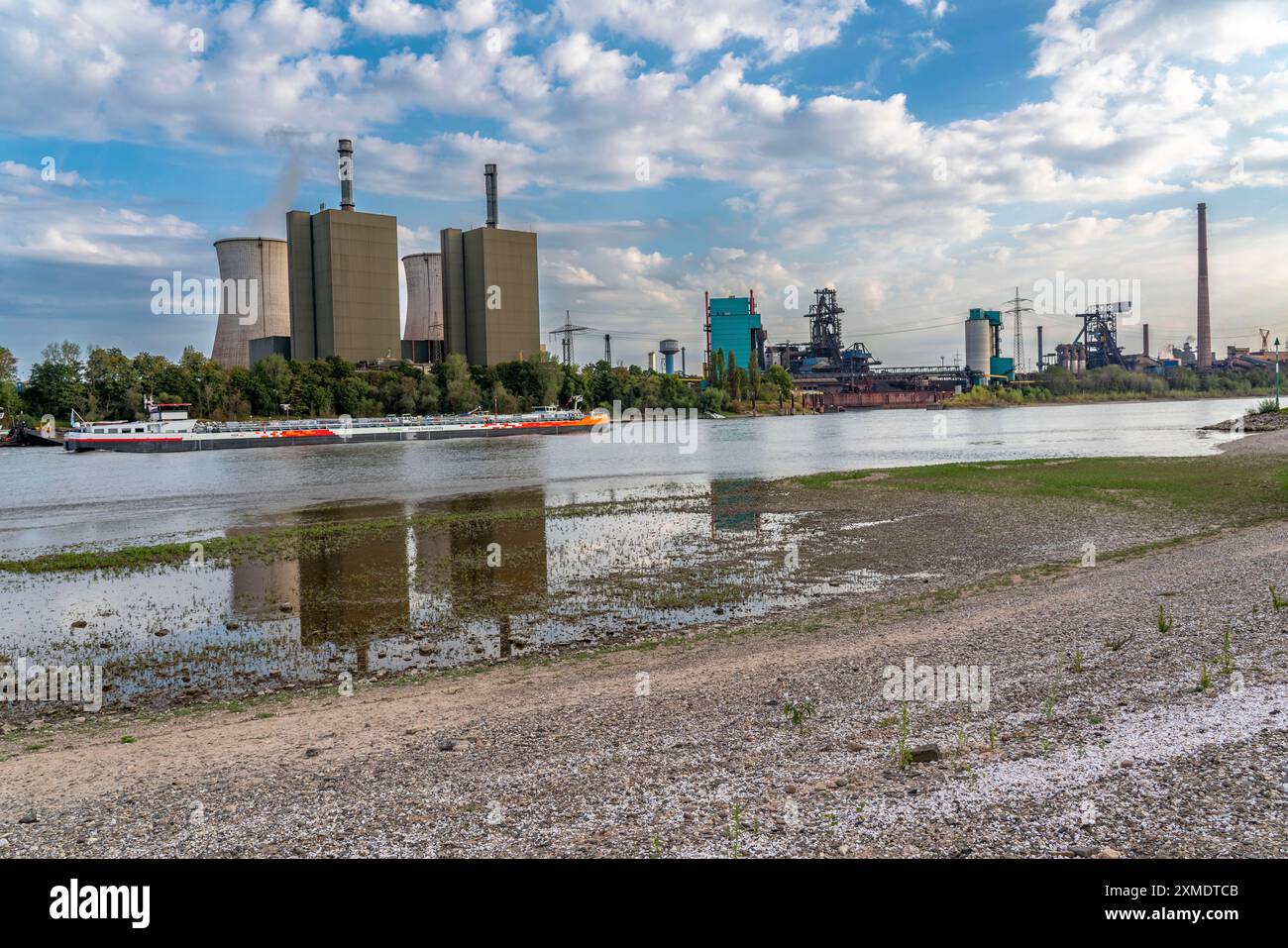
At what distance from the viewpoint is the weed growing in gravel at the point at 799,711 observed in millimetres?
8547

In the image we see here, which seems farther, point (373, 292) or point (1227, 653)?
point (373, 292)

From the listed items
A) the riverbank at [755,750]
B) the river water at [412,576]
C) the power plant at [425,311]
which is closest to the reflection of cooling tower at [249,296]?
the power plant at [425,311]

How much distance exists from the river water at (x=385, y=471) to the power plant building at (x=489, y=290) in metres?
63.3

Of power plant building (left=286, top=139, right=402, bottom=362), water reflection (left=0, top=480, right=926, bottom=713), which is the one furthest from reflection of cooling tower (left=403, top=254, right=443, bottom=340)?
water reflection (left=0, top=480, right=926, bottom=713)

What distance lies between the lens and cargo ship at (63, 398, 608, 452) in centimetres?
8300

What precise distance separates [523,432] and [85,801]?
327 feet

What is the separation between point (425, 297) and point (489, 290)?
1239 cm

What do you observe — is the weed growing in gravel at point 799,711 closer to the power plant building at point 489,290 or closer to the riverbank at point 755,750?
the riverbank at point 755,750

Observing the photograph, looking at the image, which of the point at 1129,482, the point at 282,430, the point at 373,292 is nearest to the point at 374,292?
the point at 373,292

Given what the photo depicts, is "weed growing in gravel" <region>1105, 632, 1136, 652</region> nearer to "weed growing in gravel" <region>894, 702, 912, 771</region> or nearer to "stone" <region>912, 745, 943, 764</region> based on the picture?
"weed growing in gravel" <region>894, 702, 912, 771</region>

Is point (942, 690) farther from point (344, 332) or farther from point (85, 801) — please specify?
point (344, 332)

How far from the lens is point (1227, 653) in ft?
31.1

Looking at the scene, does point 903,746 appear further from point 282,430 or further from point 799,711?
point 282,430
